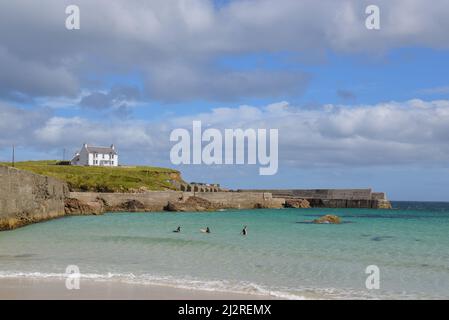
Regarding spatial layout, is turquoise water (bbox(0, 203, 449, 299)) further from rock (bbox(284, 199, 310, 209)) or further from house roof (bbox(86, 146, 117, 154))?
house roof (bbox(86, 146, 117, 154))

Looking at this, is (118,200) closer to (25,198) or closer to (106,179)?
(106,179)

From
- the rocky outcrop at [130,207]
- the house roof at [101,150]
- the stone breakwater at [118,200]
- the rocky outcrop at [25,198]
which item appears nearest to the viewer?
the rocky outcrop at [25,198]

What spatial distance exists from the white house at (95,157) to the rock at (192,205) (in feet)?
133

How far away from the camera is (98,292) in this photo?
14.0 meters

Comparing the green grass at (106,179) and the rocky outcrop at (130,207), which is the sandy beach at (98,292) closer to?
the rocky outcrop at (130,207)

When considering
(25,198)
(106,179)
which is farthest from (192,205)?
(25,198)

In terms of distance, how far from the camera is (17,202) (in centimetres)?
3712

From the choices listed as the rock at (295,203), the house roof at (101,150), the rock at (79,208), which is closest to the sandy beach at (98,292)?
the rock at (79,208)

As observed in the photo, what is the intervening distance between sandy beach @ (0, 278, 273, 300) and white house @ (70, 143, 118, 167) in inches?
3987

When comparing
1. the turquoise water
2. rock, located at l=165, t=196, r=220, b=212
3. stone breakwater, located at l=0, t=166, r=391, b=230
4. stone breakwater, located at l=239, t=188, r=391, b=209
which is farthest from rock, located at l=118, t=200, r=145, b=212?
stone breakwater, located at l=239, t=188, r=391, b=209

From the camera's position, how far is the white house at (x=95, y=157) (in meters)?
114
